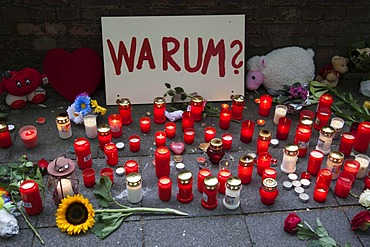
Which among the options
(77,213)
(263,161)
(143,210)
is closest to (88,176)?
(77,213)

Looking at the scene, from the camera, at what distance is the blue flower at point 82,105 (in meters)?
2.61

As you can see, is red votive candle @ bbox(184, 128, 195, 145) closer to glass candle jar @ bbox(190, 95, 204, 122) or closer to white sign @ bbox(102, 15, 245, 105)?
glass candle jar @ bbox(190, 95, 204, 122)

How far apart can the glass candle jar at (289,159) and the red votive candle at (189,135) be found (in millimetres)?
565

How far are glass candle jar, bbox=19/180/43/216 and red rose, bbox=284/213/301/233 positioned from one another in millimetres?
1191

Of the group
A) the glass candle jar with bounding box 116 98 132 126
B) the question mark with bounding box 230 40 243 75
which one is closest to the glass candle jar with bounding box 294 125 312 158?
the question mark with bounding box 230 40 243 75

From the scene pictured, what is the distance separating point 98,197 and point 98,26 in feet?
4.72

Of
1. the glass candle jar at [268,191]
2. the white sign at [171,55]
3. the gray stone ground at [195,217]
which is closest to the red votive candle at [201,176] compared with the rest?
the gray stone ground at [195,217]

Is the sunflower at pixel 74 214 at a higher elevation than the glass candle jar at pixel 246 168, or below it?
below

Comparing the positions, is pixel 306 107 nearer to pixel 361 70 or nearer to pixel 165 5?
pixel 361 70

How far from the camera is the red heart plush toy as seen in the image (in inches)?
112

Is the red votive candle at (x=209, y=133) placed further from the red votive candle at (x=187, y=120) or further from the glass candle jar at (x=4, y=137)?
the glass candle jar at (x=4, y=137)

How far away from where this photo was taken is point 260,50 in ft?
10.5

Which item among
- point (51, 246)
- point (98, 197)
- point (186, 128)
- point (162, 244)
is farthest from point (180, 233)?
point (186, 128)

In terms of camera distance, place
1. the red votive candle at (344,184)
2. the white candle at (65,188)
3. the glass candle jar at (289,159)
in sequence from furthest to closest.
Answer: the glass candle jar at (289,159), the red votive candle at (344,184), the white candle at (65,188)
